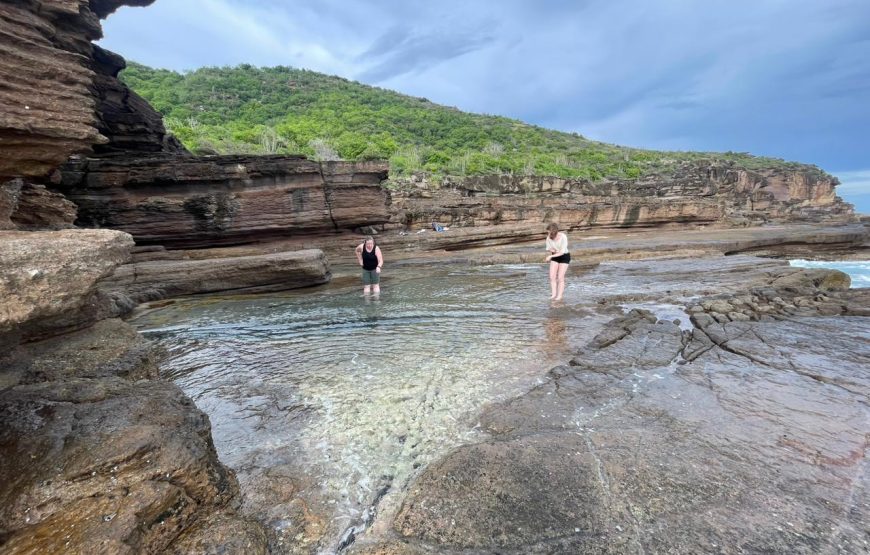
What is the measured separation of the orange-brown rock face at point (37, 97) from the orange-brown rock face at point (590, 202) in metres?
18.5

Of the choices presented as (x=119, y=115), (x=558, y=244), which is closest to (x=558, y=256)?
(x=558, y=244)

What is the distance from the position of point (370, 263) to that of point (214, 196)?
7.60 m

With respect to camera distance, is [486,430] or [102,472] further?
[486,430]

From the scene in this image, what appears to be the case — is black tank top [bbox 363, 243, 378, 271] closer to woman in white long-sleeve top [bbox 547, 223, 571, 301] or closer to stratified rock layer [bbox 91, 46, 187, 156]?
woman in white long-sleeve top [bbox 547, 223, 571, 301]

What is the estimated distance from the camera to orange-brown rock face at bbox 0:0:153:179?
3016 mm

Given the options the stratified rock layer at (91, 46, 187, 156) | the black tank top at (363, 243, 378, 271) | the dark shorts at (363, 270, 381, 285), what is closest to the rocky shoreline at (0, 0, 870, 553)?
the black tank top at (363, 243, 378, 271)

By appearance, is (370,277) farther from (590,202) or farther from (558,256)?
(590,202)

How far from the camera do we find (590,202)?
26406 mm

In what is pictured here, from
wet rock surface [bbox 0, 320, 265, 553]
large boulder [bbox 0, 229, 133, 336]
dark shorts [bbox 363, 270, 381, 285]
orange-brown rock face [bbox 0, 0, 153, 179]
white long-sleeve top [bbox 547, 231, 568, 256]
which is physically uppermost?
orange-brown rock face [bbox 0, 0, 153, 179]

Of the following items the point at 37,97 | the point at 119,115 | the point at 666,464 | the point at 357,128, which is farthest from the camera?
the point at 357,128

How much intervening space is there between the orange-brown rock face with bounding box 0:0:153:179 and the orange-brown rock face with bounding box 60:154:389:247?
35.1 ft

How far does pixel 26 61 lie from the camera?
10.2ft

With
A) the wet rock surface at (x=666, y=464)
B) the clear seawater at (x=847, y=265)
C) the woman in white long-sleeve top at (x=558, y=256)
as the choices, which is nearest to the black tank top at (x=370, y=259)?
the woman in white long-sleeve top at (x=558, y=256)

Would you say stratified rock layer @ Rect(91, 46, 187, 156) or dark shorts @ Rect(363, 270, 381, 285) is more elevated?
stratified rock layer @ Rect(91, 46, 187, 156)
